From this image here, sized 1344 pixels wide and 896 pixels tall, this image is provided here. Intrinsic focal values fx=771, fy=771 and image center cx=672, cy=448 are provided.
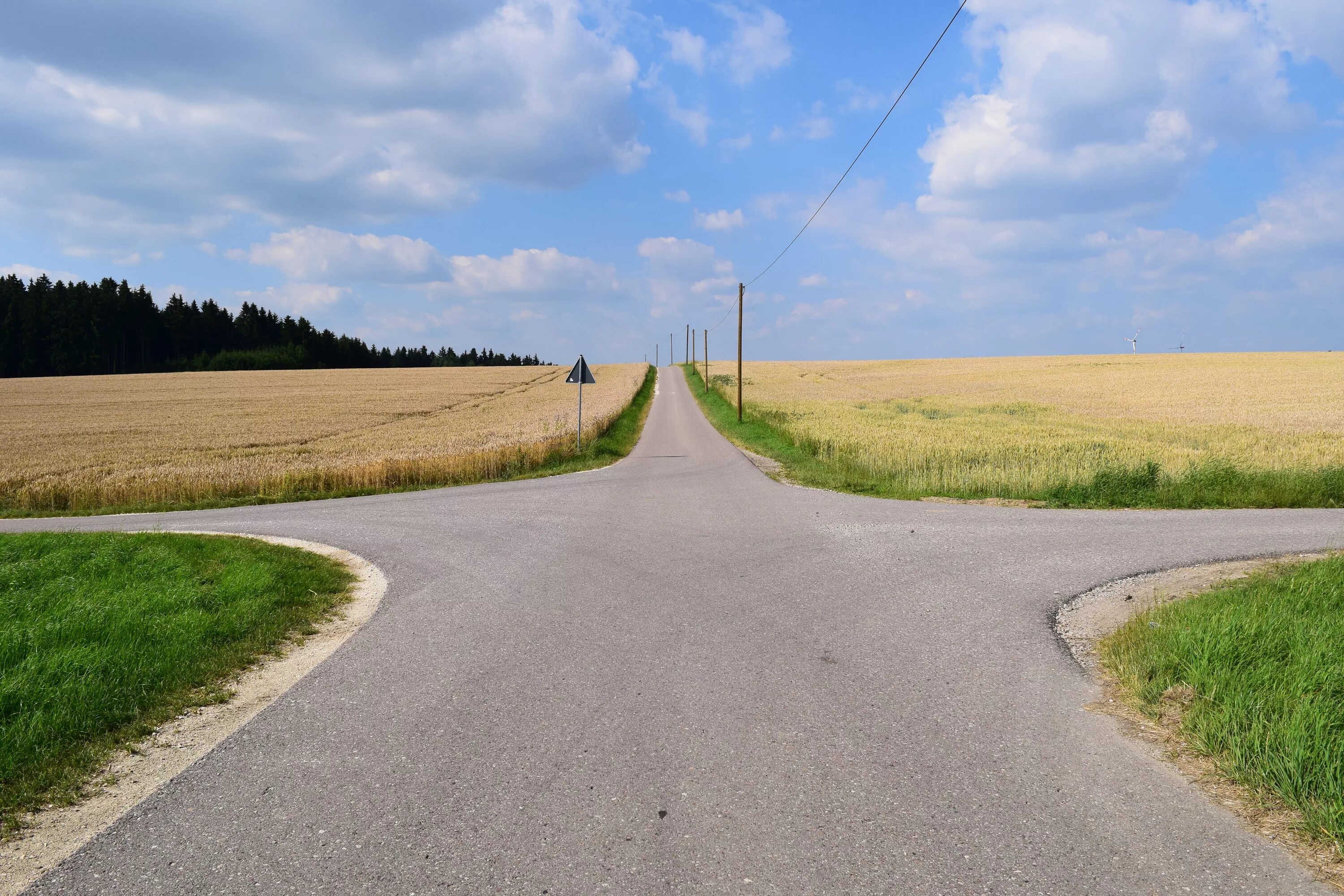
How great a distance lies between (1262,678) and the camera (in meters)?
4.75

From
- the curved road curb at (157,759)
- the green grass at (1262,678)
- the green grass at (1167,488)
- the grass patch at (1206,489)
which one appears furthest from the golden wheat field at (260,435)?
the green grass at (1262,678)

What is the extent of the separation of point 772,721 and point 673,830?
53.3 inches

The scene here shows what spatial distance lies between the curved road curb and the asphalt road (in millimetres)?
125

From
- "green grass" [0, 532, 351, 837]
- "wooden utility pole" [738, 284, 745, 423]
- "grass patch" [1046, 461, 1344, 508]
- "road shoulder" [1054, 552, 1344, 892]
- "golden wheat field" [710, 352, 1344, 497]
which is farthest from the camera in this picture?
"wooden utility pole" [738, 284, 745, 423]

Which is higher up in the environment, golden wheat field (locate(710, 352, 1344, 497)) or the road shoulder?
golden wheat field (locate(710, 352, 1344, 497))

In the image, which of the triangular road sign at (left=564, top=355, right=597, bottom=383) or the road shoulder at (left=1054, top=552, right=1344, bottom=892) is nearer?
the road shoulder at (left=1054, top=552, right=1344, bottom=892)

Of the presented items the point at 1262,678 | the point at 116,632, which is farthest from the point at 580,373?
the point at 1262,678

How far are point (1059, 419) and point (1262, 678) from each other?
34.0 metres

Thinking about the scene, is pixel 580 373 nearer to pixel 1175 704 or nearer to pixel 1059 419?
pixel 1175 704

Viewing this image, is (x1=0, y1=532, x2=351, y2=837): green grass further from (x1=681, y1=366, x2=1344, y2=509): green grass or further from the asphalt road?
(x1=681, y1=366, x2=1344, y2=509): green grass

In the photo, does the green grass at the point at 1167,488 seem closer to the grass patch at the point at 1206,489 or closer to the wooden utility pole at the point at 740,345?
the grass patch at the point at 1206,489

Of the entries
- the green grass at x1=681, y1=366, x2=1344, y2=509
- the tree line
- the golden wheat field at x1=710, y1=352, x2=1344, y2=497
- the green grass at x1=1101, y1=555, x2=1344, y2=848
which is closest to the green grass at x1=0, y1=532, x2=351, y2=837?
the green grass at x1=1101, y1=555, x2=1344, y2=848

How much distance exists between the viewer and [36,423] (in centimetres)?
3894

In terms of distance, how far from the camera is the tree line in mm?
84625
